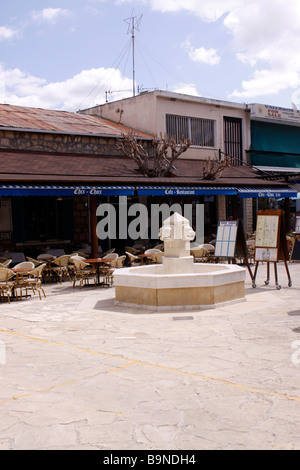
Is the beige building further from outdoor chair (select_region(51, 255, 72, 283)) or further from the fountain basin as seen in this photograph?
the fountain basin

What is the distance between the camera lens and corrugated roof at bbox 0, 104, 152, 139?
55.7 ft

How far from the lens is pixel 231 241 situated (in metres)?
11.9

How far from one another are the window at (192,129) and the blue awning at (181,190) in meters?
3.91

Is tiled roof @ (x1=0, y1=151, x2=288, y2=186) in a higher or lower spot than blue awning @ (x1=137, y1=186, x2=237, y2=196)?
higher

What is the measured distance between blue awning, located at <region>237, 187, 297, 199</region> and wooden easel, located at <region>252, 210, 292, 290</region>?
6176 millimetres

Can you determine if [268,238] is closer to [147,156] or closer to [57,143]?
[147,156]

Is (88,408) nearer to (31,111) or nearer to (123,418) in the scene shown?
(123,418)

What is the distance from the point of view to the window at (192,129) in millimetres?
21062

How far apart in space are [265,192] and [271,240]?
740cm

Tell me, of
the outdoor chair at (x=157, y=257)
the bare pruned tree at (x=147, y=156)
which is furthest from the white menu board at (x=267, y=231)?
the bare pruned tree at (x=147, y=156)

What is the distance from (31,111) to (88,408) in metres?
16.7
